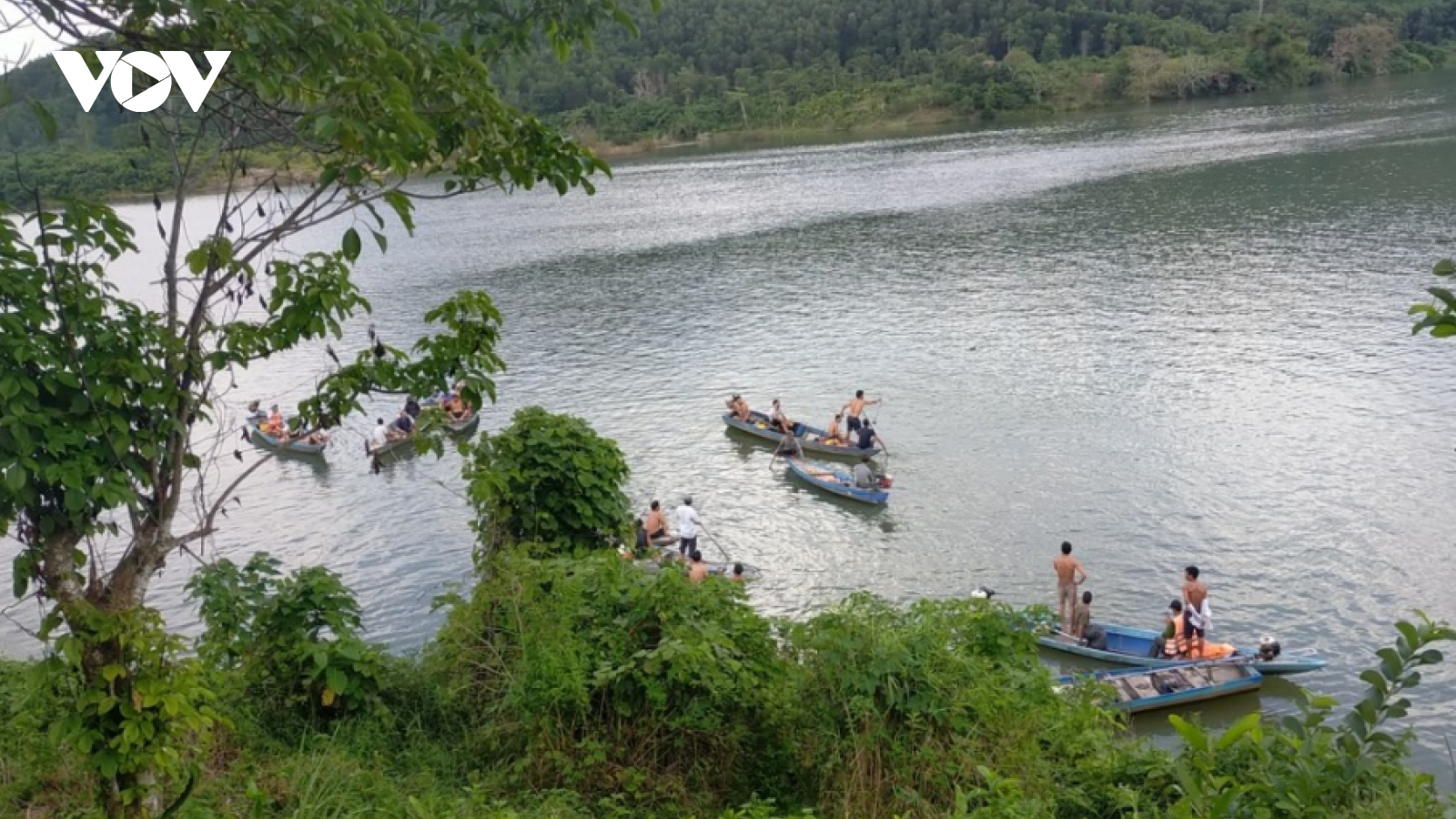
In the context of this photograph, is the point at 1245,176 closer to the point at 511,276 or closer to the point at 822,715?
the point at 511,276

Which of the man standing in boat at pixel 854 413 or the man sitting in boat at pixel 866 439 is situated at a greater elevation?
the man standing in boat at pixel 854 413

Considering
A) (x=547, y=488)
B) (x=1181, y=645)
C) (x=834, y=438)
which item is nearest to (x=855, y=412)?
(x=834, y=438)

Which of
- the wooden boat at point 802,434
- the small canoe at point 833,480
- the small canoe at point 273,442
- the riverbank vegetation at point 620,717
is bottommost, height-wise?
the small canoe at point 833,480

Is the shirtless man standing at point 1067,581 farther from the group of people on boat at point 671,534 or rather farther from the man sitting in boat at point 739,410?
the man sitting in boat at point 739,410

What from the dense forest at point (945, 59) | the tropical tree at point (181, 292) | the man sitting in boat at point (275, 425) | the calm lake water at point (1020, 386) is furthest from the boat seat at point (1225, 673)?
the dense forest at point (945, 59)

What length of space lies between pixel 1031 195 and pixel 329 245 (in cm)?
3266

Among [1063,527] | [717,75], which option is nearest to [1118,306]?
[1063,527]

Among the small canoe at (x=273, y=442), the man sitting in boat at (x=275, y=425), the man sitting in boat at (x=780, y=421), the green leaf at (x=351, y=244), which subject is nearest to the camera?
the green leaf at (x=351, y=244)

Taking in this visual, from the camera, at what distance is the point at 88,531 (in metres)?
5.42

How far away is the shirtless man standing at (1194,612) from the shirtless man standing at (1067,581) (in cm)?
150

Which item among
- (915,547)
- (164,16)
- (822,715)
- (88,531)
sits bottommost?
(915,547)

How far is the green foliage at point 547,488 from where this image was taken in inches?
450

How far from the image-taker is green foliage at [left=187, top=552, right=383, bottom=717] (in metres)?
9.27

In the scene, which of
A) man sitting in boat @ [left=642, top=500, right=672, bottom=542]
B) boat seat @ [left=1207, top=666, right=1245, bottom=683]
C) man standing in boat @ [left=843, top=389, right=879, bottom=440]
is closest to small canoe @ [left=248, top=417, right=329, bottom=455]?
man sitting in boat @ [left=642, top=500, right=672, bottom=542]
